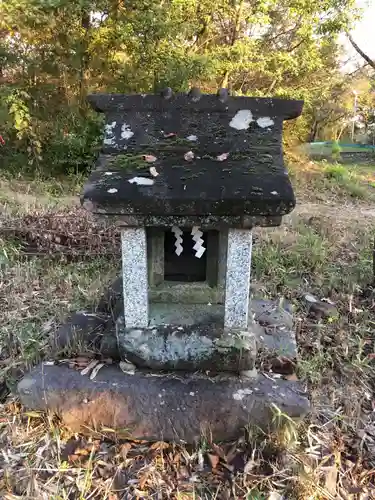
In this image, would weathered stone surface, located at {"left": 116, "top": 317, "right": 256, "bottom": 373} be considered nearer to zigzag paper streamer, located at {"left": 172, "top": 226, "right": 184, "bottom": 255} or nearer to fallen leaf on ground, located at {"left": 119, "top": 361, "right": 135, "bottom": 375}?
fallen leaf on ground, located at {"left": 119, "top": 361, "right": 135, "bottom": 375}

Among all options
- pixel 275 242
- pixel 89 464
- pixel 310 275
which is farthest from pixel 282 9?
pixel 89 464

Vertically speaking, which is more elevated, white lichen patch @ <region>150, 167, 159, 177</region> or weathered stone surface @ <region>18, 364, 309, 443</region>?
white lichen patch @ <region>150, 167, 159, 177</region>

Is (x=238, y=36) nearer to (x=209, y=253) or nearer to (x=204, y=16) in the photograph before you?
(x=204, y=16)

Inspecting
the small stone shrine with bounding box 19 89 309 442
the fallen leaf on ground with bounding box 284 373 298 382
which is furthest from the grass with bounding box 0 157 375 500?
the fallen leaf on ground with bounding box 284 373 298 382

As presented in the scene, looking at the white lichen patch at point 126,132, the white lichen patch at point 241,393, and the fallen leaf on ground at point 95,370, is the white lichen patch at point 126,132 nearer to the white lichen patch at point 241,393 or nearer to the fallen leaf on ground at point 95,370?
the fallen leaf on ground at point 95,370

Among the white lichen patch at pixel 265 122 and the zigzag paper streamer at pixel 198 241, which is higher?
the white lichen patch at pixel 265 122

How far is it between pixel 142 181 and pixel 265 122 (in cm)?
83

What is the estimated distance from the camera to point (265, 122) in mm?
2348

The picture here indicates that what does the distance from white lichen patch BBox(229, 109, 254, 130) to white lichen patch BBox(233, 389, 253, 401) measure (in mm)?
1549

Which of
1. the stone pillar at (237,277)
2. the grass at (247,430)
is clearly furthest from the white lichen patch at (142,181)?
the grass at (247,430)

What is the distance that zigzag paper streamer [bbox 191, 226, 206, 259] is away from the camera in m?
2.45

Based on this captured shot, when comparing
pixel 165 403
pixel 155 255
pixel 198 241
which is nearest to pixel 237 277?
pixel 198 241

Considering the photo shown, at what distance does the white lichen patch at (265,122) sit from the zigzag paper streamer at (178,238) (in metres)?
0.78

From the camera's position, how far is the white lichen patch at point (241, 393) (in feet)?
7.75
